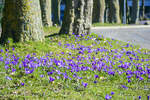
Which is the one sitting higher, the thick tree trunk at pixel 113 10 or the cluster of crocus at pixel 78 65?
the thick tree trunk at pixel 113 10

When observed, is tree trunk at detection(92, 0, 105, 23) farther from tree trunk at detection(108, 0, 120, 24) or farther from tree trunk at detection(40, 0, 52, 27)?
tree trunk at detection(40, 0, 52, 27)

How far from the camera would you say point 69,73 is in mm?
5777

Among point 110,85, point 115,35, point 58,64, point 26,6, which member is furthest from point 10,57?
point 115,35

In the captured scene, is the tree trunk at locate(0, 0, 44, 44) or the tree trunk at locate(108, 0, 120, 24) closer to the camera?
the tree trunk at locate(0, 0, 44, 44)

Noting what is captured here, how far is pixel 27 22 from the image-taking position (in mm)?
7895

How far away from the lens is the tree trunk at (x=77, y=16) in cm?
1024

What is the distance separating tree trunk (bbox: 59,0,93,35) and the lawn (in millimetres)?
1700

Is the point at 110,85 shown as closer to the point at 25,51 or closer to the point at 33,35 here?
the point at 25,51

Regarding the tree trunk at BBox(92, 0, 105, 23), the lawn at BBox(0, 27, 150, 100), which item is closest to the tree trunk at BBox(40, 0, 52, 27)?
the tree trunk at BBox(92, 0, 105, 23)

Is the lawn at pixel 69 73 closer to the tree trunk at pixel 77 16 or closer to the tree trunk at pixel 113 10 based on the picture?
the tree trunk at pixel 77 16

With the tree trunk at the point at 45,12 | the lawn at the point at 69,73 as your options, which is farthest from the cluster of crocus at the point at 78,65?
the tree trunk at the point at 45,12

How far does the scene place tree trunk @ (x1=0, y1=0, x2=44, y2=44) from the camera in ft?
25.8

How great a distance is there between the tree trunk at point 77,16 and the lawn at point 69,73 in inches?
66.9

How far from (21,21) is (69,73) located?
283cm
